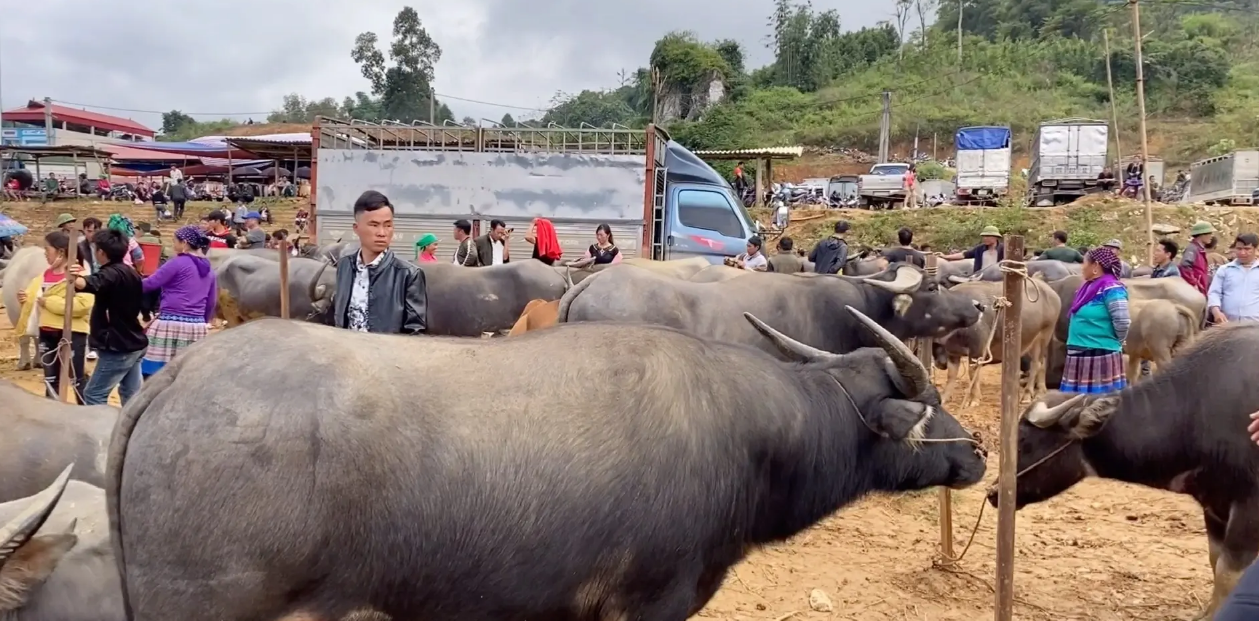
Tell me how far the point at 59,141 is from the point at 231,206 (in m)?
25.0

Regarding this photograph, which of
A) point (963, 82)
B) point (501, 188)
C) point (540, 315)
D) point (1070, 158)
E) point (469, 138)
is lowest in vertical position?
point (540, 315)

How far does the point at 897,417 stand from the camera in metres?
3.86

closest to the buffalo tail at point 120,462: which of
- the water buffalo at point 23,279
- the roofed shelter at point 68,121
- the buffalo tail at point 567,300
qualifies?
the buffalo tail at point 567,300

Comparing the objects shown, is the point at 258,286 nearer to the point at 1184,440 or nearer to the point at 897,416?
the point at 897,416

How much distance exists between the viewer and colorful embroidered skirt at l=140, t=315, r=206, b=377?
23.2 ft

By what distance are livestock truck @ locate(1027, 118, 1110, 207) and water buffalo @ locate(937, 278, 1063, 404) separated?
20643 millimetres

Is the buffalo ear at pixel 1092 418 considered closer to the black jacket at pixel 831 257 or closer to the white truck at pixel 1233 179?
the black jacket at pixel 831 257

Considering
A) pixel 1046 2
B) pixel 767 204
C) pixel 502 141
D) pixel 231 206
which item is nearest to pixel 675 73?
pixel 767 204

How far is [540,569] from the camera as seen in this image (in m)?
3.05

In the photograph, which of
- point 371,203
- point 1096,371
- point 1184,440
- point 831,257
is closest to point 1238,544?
point 1184,440

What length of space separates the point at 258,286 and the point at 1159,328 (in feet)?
37.9

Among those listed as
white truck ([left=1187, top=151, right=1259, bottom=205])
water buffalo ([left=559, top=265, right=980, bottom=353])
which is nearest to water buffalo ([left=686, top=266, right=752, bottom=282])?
water buffalo ([left=559, top=265, right=980, bottom=353])

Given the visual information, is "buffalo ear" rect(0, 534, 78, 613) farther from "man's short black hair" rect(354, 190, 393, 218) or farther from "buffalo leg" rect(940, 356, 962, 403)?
"buffalo leg" rect(940, 356, 962, 403)

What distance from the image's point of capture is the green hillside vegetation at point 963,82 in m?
51.8
